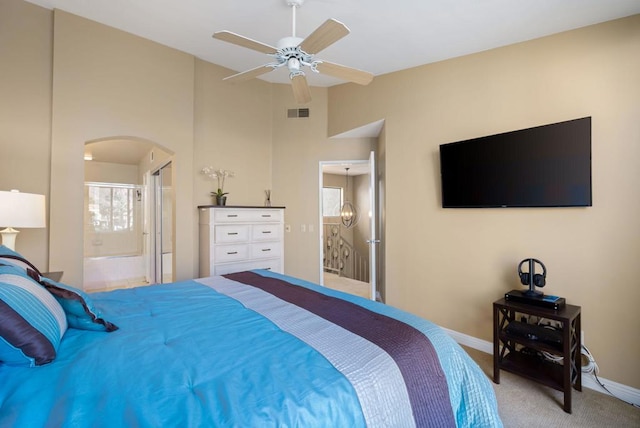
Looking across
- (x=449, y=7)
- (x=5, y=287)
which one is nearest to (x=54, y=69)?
(x=5, y=287)

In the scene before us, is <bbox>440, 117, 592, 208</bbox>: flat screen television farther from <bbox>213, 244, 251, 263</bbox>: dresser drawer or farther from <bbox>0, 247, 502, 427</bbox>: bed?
<bbox>213, 244, 251, 263</bbox>: dresser drawer

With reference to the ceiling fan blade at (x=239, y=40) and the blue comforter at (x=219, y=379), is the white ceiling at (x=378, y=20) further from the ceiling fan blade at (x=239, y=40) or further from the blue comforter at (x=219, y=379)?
the blue comforter at (x=219, y=379)

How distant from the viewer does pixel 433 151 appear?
329 cm

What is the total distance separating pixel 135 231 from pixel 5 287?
6258 millimetres

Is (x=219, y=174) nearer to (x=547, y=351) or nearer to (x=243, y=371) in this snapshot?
(x=243, y=371)

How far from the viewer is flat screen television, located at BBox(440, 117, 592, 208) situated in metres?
2.34

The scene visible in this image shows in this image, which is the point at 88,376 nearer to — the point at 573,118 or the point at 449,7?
the point at 449,7

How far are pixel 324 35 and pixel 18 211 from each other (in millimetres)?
2305

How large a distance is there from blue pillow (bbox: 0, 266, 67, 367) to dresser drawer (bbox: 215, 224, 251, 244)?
2.28 metres

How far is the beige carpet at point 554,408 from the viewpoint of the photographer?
1.95m

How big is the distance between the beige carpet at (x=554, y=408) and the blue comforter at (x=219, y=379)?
86 cm

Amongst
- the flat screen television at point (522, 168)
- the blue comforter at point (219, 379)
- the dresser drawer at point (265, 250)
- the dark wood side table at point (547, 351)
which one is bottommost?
the dark wood side table at point (547, 351)

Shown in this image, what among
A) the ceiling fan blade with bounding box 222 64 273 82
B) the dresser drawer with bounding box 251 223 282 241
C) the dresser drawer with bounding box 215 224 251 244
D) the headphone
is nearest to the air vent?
the dresser drawer with bounding box 251 223 282 241

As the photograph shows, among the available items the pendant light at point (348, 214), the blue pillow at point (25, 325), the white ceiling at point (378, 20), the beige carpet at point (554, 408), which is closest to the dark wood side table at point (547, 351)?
the beige carpet at point (554, 408)
